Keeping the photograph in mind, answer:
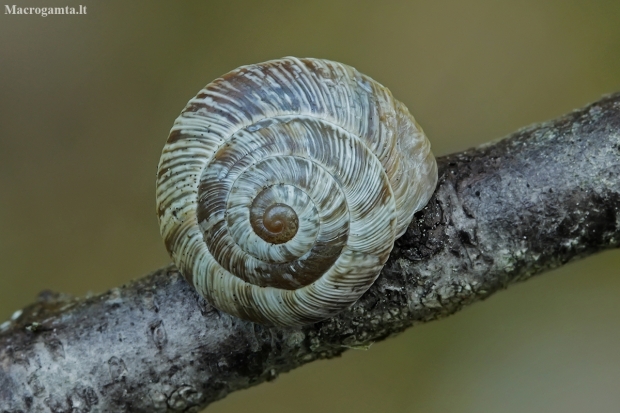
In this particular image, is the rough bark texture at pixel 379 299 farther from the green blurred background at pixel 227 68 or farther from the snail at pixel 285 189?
the green blurred background at pixel 227 68

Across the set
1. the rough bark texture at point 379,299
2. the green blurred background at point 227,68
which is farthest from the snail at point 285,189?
the green blurred background at point 227,68

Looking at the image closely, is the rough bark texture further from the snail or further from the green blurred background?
the green blurred background

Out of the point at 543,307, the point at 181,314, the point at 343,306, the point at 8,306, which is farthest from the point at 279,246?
the point at 8,306

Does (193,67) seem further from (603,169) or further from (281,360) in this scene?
(603,169)

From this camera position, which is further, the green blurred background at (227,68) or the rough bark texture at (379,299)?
the green blurred background at (227,68)

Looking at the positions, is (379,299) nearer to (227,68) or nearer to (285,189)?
(285,189)
